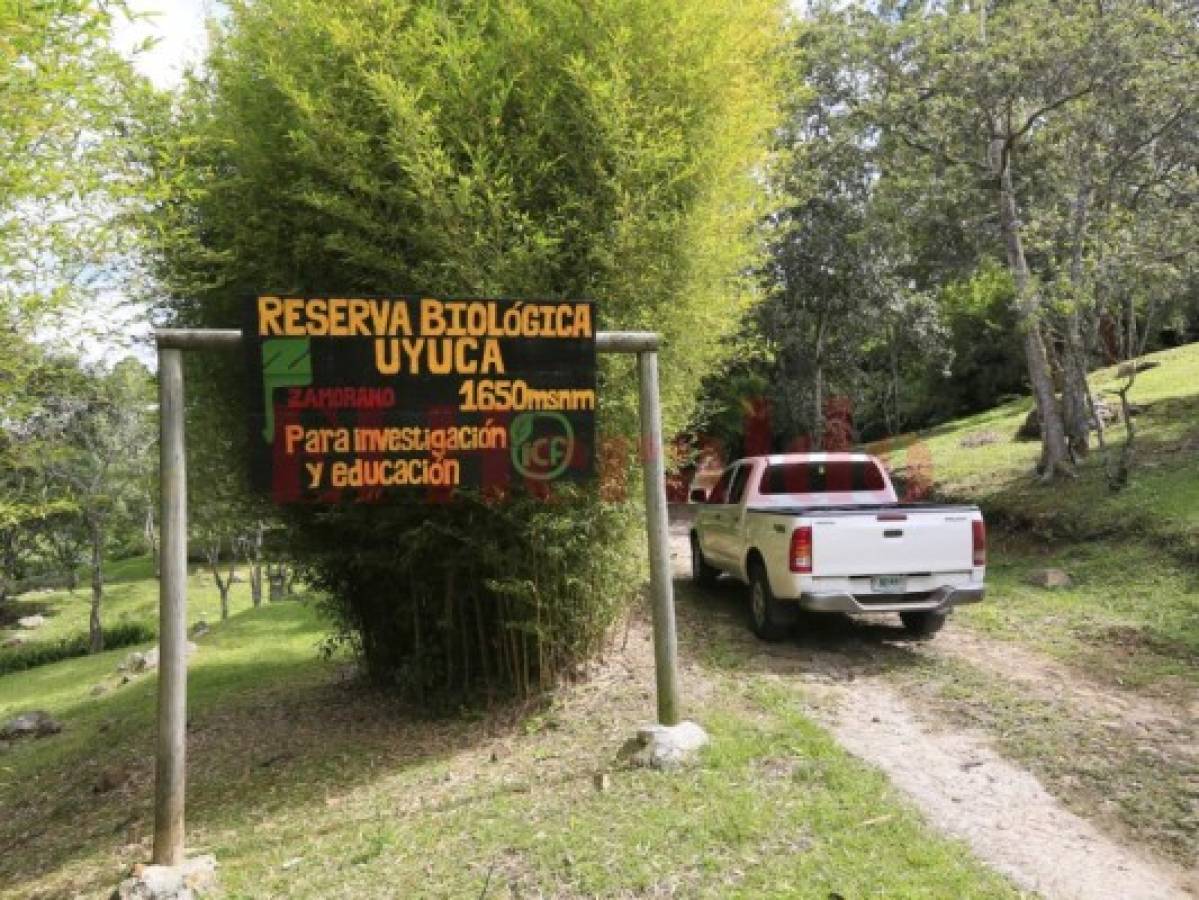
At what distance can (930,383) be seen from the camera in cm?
3095

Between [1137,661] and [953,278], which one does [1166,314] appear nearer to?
[953,278]

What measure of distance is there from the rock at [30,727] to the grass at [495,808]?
181cm

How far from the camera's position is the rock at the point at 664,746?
15.2 feet

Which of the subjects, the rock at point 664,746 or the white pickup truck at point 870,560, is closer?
the rock at point 664,746

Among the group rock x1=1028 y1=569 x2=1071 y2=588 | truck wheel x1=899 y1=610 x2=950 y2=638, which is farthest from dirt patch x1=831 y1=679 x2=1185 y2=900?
rock x1=1028 y1=569 x2=1071 y2=588

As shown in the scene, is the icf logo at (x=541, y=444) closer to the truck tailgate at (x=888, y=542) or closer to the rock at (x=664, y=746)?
the rock at (x=664, y=746)

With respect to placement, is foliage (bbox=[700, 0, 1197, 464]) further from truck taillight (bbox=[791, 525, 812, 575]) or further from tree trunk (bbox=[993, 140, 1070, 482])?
truck taillight (bbox=[791, 525, 812, 575])

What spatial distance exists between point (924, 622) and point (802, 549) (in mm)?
1734

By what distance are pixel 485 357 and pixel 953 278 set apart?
42.2ft

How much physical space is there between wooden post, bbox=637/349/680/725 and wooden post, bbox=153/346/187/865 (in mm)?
2454

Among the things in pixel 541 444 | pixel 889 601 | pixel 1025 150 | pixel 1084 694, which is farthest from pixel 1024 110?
pixel 541 444

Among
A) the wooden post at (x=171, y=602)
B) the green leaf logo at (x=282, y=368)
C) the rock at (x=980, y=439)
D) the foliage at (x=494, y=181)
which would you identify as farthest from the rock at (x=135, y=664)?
the rock at (x=980, y=439)

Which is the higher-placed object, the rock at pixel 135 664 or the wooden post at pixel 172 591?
the wooden post at pixel 172 591

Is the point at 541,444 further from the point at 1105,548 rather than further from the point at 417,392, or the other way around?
the point at 1105,548
